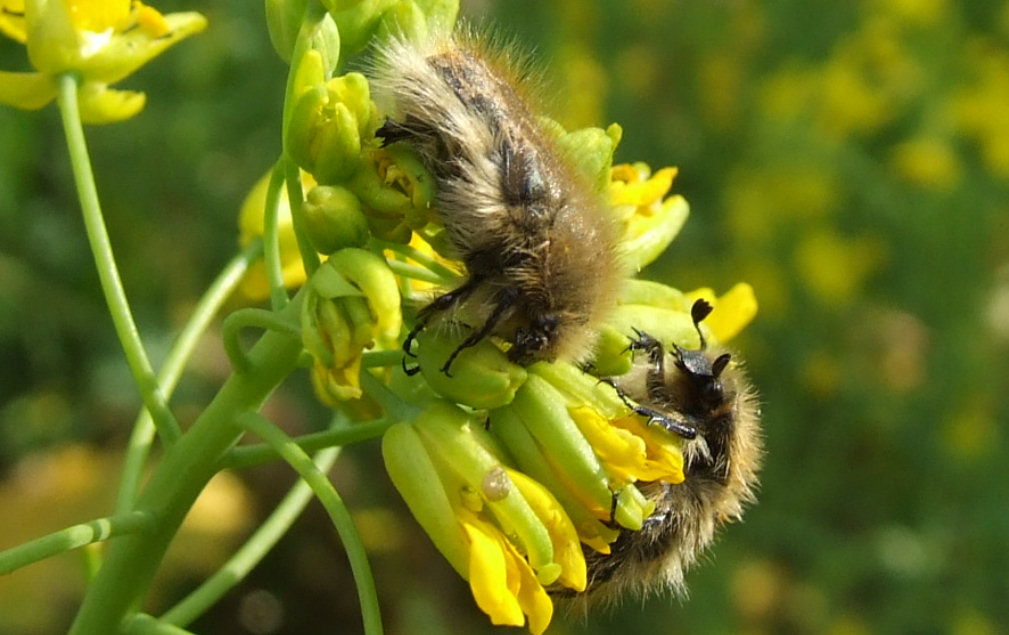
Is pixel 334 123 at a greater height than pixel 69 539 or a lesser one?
greater

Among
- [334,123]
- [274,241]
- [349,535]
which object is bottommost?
[349,535]

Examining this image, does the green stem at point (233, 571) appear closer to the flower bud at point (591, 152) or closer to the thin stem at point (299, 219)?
the thin stem at point (299, 219)

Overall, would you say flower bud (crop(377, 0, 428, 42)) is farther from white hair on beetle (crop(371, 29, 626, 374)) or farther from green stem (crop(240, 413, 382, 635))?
green stem (crop(240, 413, 382, 635))

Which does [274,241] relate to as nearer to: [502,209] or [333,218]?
[333,218]

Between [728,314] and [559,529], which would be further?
[728,314]

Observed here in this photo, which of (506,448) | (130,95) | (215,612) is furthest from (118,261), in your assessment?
(506,448)

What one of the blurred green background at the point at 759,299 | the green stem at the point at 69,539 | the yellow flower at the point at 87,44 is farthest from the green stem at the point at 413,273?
the blurred green background at the point at 759,299

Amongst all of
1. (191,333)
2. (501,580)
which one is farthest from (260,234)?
(501,580)
